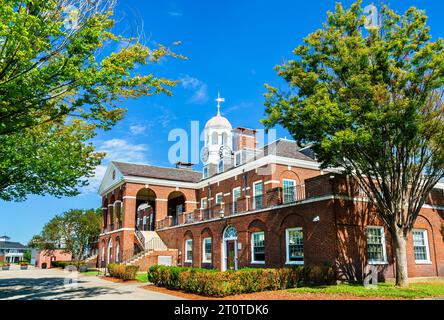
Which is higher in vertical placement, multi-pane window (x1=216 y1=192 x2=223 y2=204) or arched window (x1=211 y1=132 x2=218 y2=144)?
arched window (x1=211 y1=132 x2=218 y2=144)

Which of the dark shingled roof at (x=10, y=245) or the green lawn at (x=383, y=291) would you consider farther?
the dark shingled roof at (x=10, y=245)

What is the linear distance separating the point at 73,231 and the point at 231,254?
109 feet

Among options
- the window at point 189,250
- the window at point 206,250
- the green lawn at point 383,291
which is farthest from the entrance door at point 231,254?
the green lawn at point 383,291

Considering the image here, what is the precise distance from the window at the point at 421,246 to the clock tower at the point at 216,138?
81.3 ft

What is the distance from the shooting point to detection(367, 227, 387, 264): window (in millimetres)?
19656

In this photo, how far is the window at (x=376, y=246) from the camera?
19.7 m

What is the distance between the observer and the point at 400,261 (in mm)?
16562

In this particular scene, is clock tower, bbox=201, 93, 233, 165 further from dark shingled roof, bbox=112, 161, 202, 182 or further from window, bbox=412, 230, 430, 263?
window, bbox=412, 230, 430, 263

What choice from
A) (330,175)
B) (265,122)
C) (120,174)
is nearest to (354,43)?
(265,122)

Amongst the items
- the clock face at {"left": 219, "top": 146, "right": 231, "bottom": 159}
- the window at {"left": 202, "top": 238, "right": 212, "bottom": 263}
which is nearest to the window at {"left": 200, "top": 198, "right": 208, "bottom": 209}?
the clock face at {"left": 219, "top": 146, "right": 231, "bottom": 159}

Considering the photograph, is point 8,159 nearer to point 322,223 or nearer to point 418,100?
point 322,223

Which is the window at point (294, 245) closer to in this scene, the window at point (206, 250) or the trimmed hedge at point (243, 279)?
the trimmed hedge at point (243, 279)

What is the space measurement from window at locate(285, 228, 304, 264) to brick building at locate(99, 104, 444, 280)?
55mm
